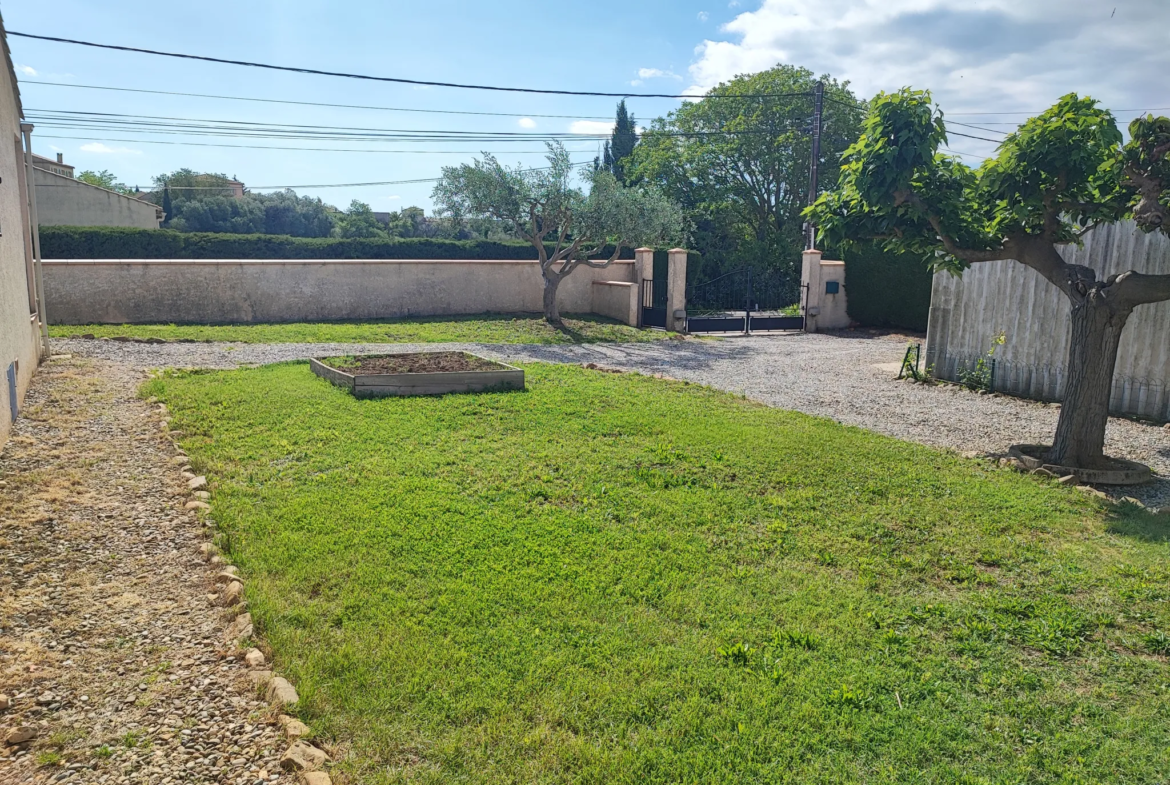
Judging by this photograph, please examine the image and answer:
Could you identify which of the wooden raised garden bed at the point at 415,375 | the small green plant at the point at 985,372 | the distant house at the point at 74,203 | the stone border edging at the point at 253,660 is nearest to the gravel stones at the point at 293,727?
the stone border edging at the point at 253,660

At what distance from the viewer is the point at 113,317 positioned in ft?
53.7

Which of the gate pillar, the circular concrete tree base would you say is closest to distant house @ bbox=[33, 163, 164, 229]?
the gate pillar

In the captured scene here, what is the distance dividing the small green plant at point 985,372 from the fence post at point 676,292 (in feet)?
28.4

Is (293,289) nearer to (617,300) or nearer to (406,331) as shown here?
(406,331)

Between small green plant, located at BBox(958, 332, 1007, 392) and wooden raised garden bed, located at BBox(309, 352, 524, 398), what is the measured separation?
6797 mm

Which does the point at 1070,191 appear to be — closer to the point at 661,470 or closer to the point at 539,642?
the point at 661,470

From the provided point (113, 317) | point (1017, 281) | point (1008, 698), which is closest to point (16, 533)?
point (1008, 698)

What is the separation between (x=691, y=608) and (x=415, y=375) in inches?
240

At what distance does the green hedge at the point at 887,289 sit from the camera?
19297 millimetres

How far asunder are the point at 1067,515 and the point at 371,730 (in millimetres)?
5323

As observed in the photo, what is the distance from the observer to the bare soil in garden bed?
9.93 metres

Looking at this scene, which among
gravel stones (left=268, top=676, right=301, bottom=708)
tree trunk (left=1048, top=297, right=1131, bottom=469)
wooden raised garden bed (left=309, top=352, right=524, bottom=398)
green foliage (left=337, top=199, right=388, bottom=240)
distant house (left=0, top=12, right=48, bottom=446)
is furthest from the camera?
green foliage (left=337, top=199, right=388, bottom=240)

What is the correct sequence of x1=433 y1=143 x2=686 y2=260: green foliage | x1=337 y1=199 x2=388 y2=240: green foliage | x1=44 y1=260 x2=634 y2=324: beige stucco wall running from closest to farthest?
x1=44 y1=260 x2=634 y2=324: beige stucco wall, x1=433 y1=143 x2=686 y2=260: green foliage, x1=337 y1=199 x2=388 y2=240: green foliage

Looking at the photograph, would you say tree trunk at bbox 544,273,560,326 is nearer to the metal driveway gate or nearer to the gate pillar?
the metal driveway gate
